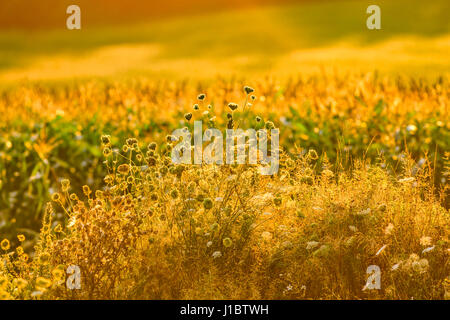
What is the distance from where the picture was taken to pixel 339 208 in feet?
14.0

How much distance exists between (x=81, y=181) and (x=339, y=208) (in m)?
3.58

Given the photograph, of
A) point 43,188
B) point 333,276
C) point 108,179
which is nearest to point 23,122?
point 43,188

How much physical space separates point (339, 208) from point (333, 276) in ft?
1.58

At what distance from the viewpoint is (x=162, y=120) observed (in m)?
6.95
